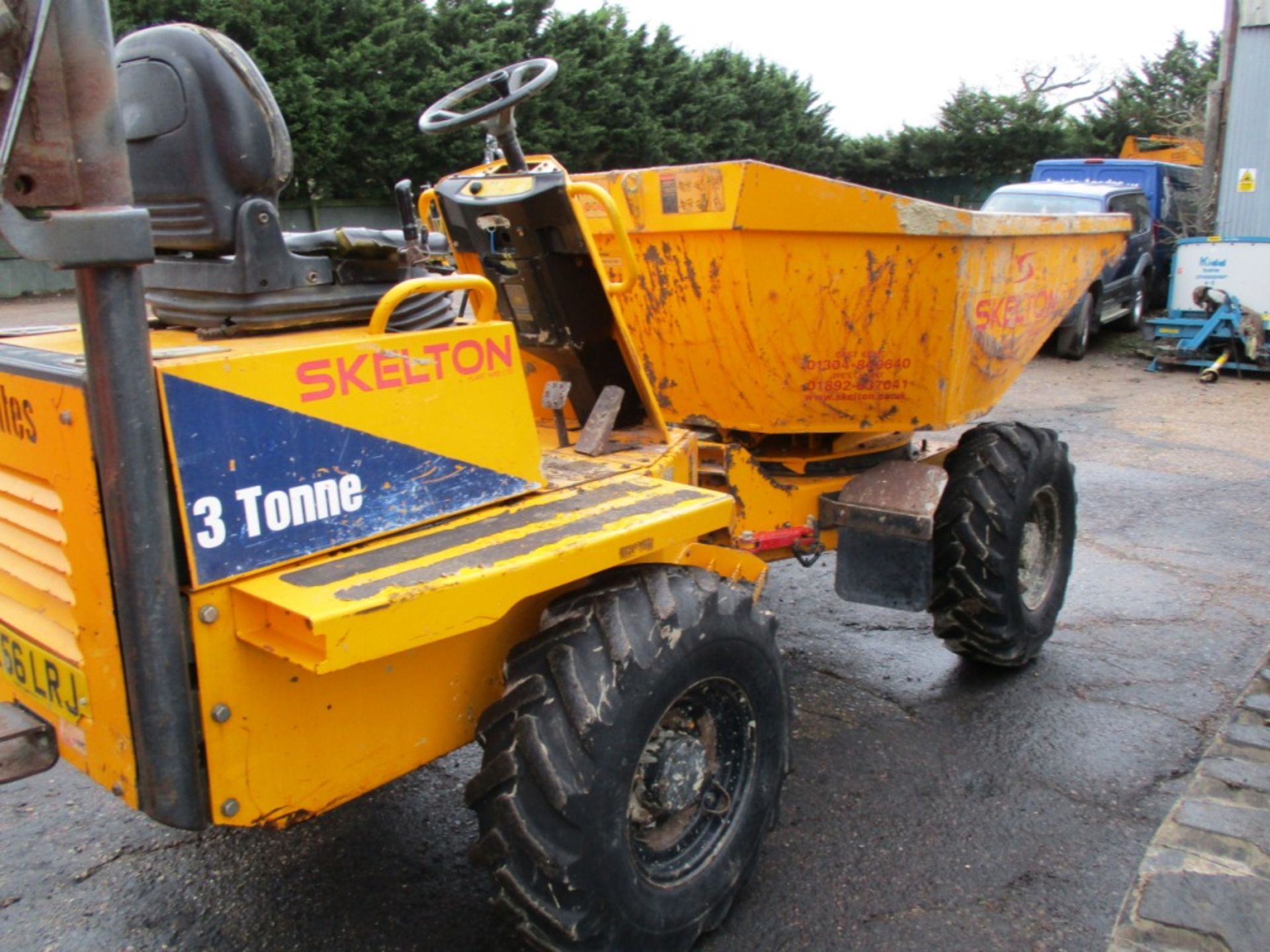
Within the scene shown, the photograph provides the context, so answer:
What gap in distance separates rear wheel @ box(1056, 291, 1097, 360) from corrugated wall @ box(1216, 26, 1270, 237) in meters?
2.23

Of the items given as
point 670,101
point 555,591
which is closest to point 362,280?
point 555,591

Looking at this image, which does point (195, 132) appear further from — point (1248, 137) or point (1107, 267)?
point (1248, 137)

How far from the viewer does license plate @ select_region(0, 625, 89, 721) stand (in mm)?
2236

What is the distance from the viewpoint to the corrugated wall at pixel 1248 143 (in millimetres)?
13461

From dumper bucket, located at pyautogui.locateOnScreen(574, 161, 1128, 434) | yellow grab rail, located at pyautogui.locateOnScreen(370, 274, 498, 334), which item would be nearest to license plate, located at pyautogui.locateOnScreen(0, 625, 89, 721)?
yellow grab rail, located at pyautogui.locateOnScreen(370, 274, 498, 334)

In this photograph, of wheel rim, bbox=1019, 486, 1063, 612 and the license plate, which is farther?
wheel rim, bbox=1019, 486, 1063, 612

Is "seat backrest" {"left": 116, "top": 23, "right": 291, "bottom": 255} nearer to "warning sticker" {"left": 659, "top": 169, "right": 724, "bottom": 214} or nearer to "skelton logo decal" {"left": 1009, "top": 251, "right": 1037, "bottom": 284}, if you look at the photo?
"warning sticker" {"left": 659, "top": 169, "right": 724, "bottom": 214}

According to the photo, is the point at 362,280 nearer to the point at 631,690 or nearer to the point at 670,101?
the point at 631,690

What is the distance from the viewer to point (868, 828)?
11.1ft

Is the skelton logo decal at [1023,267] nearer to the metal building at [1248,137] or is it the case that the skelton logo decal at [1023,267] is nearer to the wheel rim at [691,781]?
the wheel rim at [691,781]

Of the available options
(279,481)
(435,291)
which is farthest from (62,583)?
(435,291)

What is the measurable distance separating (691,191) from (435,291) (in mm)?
1202

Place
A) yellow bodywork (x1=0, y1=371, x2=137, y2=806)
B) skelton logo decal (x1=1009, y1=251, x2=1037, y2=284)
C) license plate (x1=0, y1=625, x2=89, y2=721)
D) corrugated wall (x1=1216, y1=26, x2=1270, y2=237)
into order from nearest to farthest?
1. yellow bodywork (x1=0, y1=371, x2=137, y2=806)
2. license plate (x1=0, y1=625, x2=89, y2=721)
3. skelton logo decal (x1=1009, y1=251, x2=1037, y2=284)
4. corrugated wall (x1=1216, y1=26, x2=1270, y2=237)

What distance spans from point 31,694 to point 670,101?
902 inches
